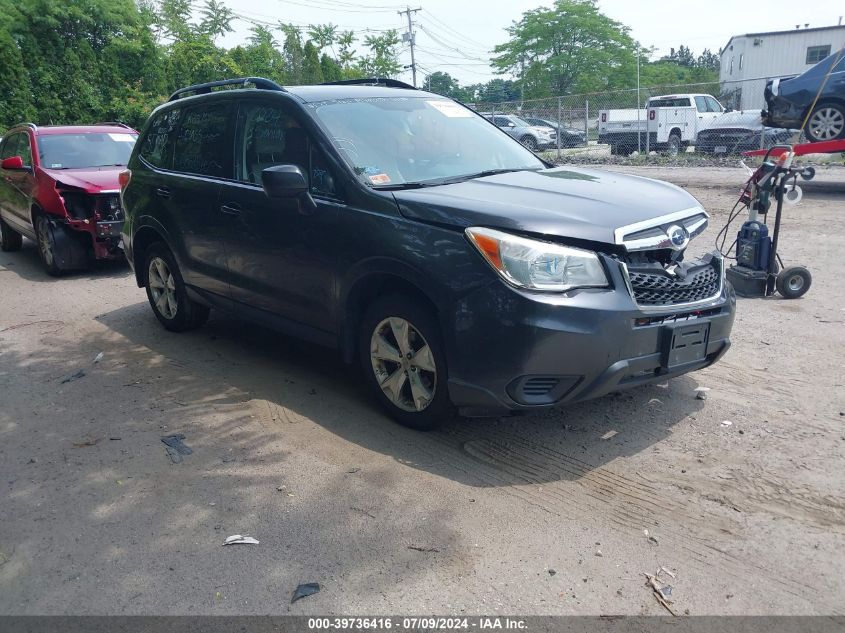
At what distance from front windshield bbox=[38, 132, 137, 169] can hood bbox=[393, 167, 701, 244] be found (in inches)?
284

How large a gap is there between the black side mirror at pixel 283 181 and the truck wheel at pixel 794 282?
4.62 m

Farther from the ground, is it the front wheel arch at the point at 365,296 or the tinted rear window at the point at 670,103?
the tinted rear window at the point at 670,103

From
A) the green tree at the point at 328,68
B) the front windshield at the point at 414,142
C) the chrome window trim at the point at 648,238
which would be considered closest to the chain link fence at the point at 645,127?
the green tree at the point at 328,68

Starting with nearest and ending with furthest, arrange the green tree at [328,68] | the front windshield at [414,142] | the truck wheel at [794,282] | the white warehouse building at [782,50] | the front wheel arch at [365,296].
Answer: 1. the front wheel arch at [365,296]
2. the front windshield at [414,142]
3. the truck wheel at [794,282]
4. the green tree at [328,68]
5. the white warehouse building at [782,50]

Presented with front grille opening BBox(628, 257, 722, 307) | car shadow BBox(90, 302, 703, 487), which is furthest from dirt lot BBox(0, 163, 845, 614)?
front grille opening BBox(628, 257, 722, 307)

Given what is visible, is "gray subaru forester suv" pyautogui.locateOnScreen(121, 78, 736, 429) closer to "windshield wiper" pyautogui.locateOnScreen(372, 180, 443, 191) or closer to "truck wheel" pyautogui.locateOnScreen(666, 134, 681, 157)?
"windshield wiper" pyautogui.locateOnScreen(372, 180, 443, 191)

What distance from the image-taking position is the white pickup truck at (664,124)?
72.6ft

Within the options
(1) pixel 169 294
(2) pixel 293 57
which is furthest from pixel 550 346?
(2) pixel 293 57

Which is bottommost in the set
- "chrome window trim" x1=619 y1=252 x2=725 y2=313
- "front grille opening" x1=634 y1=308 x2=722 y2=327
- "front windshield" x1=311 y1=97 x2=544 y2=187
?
"front grille opening" x1=634 y1=308 x2=722 y2=327

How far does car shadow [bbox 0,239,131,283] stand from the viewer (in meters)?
9.48

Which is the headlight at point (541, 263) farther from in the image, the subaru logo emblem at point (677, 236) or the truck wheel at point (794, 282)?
the truck wheel at point (794, 282)

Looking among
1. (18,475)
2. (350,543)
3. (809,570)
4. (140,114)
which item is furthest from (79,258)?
(140,114)

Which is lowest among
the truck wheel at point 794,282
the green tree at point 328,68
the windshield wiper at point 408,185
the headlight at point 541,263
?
the truck wheel at point 794,282

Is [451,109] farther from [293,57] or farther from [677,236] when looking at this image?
[293,57]
